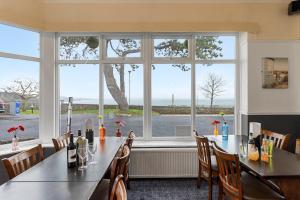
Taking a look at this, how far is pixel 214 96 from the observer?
4.54m

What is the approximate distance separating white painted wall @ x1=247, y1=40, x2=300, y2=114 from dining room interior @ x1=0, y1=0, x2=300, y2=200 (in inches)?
0.6

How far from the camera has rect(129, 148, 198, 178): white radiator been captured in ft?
13.4

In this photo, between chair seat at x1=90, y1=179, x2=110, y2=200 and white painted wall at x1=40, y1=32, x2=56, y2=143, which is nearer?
chair seat at x1=90, y1=179, x2=110, y2=200

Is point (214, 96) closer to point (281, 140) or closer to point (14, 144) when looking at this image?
point (281, 140)

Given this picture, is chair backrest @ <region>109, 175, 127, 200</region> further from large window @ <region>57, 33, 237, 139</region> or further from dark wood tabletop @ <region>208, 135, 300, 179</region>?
large window @ <region>57, 33, 237, 139</region>

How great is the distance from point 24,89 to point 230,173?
3362mm

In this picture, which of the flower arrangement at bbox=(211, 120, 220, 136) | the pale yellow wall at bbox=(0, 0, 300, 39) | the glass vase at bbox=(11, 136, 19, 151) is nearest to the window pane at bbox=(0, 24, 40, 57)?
the pale yellow wall at bbox=(0, 0, 300, 39)

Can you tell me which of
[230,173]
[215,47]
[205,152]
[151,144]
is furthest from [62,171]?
[215,47]

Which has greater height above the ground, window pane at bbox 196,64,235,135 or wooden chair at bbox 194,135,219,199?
window pane at bbox 196,64,235,135

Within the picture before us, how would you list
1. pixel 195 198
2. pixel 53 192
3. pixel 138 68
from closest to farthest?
pixel 53 192, pixel 195 198, pixel 138 68

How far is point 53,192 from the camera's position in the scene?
160 centimetres

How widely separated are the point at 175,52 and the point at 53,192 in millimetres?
3371

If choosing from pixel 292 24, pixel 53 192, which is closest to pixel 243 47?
pixel 292 24

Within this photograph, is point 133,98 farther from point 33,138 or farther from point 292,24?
point 292,24
